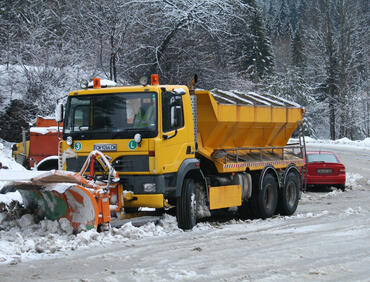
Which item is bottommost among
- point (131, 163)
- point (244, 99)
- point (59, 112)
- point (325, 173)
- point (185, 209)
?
point (185, 209)

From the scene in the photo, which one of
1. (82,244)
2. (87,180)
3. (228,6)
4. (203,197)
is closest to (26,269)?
(82,244)

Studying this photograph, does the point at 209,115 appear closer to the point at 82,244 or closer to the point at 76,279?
the point at 82,244

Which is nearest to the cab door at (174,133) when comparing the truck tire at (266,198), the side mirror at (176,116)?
the side mirror at (176,116)

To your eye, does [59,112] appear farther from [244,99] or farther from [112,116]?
[244,99]

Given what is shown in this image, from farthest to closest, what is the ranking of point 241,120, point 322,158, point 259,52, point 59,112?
point 259,52, point 322,158, point 241,120, point 59,112

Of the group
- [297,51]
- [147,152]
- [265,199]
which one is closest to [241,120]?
[265,199]

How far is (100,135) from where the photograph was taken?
993 centimetres

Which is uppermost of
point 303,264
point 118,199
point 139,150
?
point 139,150

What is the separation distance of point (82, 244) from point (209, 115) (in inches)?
165

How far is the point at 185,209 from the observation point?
1027 cm

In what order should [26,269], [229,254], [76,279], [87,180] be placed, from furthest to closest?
[87,180]
[229,254]
[26,269]
[76,279]

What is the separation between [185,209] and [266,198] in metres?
3.87

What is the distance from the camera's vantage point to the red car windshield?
19.4 metres

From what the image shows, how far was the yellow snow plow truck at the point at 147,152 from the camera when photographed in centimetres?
938
